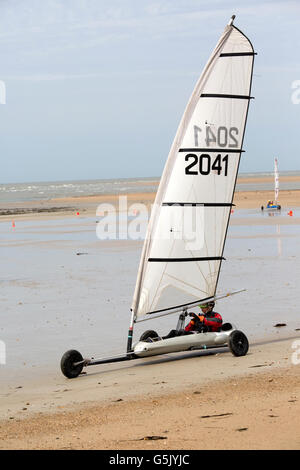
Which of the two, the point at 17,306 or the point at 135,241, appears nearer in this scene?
the point at 17,306

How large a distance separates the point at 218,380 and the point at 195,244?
9.58 feet

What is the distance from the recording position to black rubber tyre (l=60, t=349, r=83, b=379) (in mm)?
10375

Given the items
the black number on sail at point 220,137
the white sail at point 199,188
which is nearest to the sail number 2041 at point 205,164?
the white sail at point 199,188

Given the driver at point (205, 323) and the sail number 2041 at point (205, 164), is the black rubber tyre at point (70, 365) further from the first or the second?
the sail number 2041 at point (205, 164)

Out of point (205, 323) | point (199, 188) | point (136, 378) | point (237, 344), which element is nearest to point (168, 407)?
point (136, 378)

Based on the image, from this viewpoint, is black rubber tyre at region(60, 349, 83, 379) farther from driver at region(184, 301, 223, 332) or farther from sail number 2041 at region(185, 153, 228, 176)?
sail number 2041 at region(185, 153, 228, 176)

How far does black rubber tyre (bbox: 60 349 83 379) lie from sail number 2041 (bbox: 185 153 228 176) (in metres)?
3.26

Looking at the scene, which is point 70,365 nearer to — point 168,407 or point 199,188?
point 168,407

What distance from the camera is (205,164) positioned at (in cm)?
1188

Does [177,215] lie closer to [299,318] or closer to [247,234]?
[299,318]

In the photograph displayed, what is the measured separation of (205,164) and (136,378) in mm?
3563

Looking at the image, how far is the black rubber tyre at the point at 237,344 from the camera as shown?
11117 mm

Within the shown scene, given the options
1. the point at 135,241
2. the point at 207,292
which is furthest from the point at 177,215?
the point at 135,241
